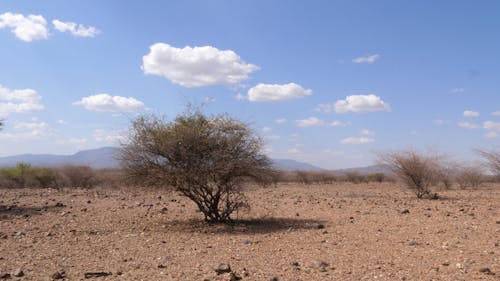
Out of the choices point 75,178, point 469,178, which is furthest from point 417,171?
point 75,178

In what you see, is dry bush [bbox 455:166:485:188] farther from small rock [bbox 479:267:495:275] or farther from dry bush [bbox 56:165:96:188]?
small rock [bbox 479:267:495:275]

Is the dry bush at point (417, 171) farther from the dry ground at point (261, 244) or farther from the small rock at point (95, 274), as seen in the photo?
the small rock at point (95, 274)

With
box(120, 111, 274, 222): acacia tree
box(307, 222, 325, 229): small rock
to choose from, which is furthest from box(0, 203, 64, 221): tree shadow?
box(307, 222, 325, 229): small rock

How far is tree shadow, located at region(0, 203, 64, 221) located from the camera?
1630 cm

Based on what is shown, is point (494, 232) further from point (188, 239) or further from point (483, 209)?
point (188, 239)

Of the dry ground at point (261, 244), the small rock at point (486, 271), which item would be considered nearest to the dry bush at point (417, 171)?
the dry ground at point (261, 244)

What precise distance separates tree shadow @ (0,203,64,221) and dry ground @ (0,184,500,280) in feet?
0.23

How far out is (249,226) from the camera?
14039 millimetres

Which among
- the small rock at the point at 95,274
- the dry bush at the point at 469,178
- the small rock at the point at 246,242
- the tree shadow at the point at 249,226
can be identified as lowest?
the small rock at the point at 95,274

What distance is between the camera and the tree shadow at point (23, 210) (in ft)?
53.5

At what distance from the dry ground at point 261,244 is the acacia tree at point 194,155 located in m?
1.35

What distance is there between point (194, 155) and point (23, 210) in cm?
821

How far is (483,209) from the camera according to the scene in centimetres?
1739

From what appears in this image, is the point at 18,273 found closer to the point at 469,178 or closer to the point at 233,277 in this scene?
the point at 233,277
